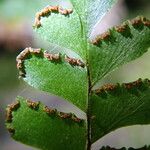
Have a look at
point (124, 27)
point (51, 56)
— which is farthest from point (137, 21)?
point (51, 56)

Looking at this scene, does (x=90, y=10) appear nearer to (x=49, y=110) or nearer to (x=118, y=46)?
(x=118, y=46)

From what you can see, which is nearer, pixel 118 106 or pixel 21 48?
pixel 118 106

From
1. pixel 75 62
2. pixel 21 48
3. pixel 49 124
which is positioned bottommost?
pixel 21 48

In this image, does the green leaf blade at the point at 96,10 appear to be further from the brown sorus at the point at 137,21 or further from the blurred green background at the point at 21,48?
the blurred green background at the point at 21,48

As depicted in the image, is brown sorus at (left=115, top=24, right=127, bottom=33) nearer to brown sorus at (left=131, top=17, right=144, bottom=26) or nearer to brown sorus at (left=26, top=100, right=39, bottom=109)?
brown sorus at (left=131, top=17, right=144, bottom=26)

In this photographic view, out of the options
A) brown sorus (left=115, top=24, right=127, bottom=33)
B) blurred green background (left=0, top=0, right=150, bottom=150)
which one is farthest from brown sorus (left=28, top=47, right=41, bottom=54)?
blurred green background (left=0, top=0, right=150, bottom=150)

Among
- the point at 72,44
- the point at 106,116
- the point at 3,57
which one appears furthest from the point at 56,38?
the point at 3,57
